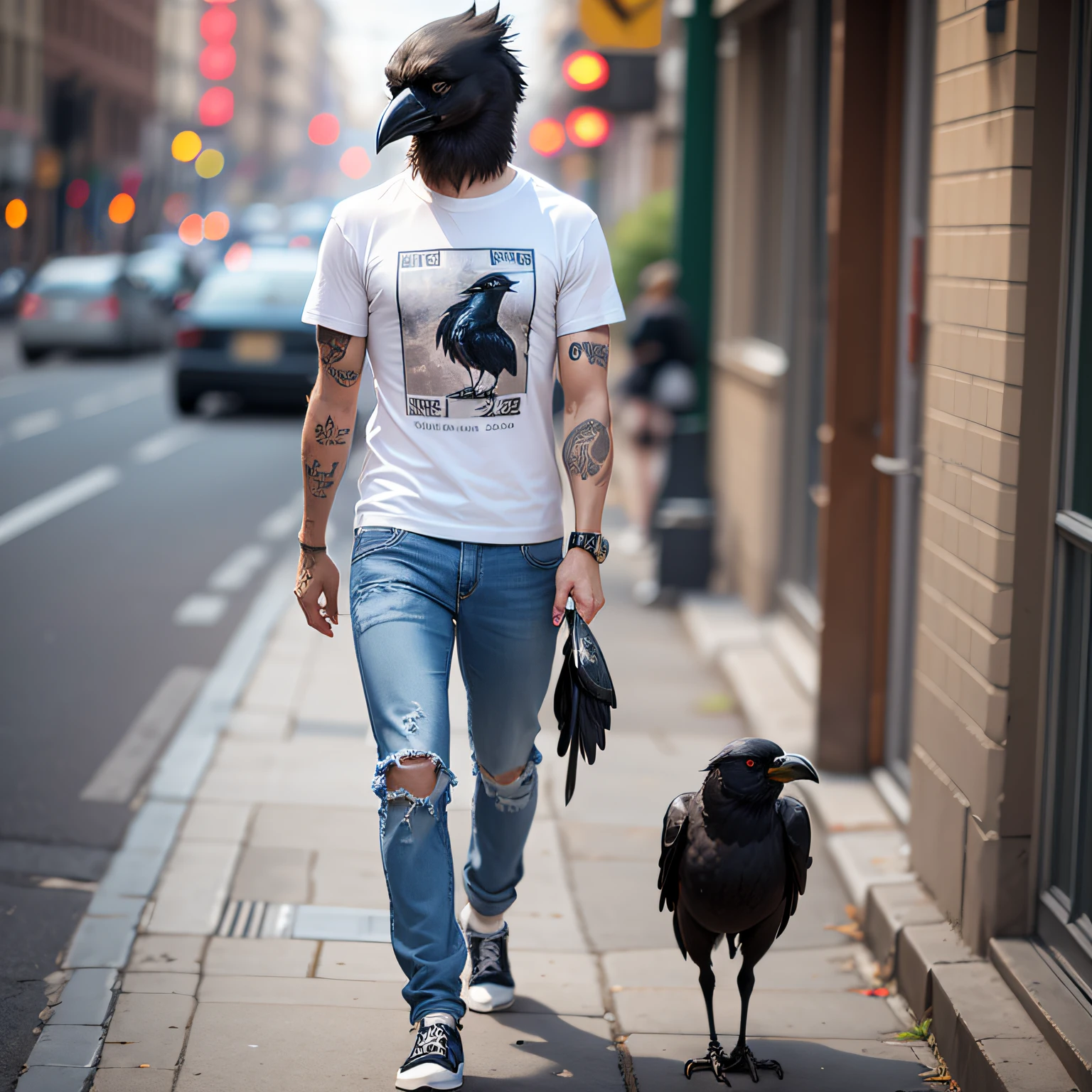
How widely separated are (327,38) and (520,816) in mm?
177395

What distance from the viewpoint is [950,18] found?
4.11m

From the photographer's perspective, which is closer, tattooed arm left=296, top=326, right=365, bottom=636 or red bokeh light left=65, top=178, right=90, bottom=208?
tattooed arm left=296, top=326, right=365, bottom=636

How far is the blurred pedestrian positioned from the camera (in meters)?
10.1

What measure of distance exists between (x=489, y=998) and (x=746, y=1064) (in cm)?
64

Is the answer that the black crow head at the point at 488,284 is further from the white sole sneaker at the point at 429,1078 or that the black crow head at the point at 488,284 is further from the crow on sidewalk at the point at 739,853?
Result: the white sole sneaker at the point at 429,1078

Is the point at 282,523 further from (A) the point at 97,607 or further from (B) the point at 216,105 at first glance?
(B) the point at 216,105

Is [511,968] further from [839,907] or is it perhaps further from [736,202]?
[736,202]

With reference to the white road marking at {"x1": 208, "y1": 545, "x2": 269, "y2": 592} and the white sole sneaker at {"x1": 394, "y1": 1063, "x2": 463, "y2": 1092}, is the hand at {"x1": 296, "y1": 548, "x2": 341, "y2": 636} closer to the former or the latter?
the white sole sneaker at {"x1": 394, "y1": 1063, "x2": 463, "y2": 1092}

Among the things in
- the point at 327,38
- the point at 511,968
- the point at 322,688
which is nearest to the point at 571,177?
the point at 322,688

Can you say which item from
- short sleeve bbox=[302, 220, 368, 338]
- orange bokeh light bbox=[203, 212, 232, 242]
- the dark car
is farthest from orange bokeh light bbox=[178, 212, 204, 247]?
short sleeve bbox=[302, 220, 368, 338]

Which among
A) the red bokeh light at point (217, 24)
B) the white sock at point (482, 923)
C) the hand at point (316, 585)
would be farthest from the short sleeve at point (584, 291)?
the red bokeh light at point (217, 24)

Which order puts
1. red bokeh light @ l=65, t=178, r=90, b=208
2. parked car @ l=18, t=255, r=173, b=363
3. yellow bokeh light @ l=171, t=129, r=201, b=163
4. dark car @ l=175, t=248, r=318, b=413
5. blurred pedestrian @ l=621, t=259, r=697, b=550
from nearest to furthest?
blurred pedestrian @ l=621, t=259, r=697, b=550, dark car @ l=175, t=248, r=318, b=413, parked car @ l=18, t=255, r=173, b=363, red bokeh light @ l=65, t=178, r=90, b=208, yellow bokeh light @ l=171, t=129, r=201, b=163

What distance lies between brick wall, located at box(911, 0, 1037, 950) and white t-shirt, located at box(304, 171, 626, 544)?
3.21 ft

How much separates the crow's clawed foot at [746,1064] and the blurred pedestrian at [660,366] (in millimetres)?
6588
